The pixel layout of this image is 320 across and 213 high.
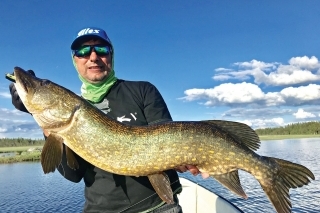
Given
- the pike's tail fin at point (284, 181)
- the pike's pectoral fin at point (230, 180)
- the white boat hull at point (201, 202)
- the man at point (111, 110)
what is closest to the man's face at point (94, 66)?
the man at point (111, 110)

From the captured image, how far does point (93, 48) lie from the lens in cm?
330

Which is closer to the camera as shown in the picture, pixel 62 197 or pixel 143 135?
pixel 143 135

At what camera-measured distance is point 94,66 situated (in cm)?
326

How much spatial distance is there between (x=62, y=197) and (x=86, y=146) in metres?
18.0

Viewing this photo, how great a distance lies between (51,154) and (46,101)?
50 centimetres

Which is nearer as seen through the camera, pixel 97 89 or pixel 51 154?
pixel 51 154

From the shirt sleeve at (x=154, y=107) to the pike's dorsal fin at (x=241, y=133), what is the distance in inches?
16.8

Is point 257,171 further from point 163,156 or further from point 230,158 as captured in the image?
point 163,156

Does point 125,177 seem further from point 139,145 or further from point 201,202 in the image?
point 201,202

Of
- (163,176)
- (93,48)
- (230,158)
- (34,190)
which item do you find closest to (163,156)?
(163,176)

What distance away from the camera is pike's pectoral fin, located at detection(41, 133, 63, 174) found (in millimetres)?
2738

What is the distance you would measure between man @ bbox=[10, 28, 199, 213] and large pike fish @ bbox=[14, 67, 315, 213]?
0.60ft

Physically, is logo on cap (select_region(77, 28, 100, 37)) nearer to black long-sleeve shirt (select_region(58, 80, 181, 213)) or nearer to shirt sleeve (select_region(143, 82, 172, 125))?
black long-sleeve shirt (select_region(58, 80, 181, 213))

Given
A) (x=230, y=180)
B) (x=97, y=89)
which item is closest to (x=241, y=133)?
(x=230, y=180)
